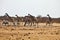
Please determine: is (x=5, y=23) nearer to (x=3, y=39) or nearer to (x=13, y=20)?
(x=13, y=20)

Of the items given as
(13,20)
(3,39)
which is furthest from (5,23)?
(3,39)

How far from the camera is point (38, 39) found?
18375 mm

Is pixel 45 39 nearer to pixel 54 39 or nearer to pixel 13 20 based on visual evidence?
Answer: pixel 54 39

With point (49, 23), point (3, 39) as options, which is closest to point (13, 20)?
point (49, 23)

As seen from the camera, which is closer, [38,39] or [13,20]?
[38,39]

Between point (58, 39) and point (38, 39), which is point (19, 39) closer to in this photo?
point (38, 39)

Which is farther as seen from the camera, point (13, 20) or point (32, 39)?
point (13, 20)

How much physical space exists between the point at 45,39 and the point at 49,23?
2001cm

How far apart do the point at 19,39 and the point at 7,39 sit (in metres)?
0.88

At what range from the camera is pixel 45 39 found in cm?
1841

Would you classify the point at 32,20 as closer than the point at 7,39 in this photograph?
No

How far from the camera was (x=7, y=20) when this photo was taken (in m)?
40.0

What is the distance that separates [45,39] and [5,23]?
20792 millimetres

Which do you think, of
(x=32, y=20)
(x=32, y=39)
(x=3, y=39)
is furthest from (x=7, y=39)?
(x=32, y=20)
